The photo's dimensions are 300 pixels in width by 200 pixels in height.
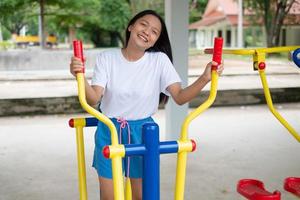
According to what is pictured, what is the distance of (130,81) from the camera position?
1.85m

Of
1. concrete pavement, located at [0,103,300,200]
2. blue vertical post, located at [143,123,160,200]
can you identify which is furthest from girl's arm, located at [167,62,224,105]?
concrete pavement, located at [0,103,300,200]

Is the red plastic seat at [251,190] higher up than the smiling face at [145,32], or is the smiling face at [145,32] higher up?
the smiling face at [145,32]

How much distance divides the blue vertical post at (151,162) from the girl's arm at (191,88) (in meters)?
0.32

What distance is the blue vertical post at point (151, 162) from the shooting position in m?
1.46

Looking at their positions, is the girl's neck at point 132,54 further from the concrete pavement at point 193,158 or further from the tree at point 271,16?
the tree at point 271,16

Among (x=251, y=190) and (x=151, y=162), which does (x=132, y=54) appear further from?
(x=251, y=190)

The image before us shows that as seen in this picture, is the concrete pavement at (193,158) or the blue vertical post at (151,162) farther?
the concrete pavement at (193,158)

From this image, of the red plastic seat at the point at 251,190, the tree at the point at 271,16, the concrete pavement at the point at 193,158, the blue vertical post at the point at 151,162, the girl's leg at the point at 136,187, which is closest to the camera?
the blue vertical post at the point at 151,162

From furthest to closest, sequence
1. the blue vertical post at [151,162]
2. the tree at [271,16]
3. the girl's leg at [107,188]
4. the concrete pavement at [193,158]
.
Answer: the tree at [271,16] < the concrete pavement at [193,158] < the girl's leg at [107,188] < the blue vertical post at [151,162]

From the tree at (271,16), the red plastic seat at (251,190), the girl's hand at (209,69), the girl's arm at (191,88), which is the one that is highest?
the tree at (271,16)

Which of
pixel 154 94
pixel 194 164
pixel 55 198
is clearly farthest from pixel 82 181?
pixel 194 164

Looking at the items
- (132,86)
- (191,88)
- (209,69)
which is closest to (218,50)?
(209,69)

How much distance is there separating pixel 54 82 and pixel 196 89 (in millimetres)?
8003

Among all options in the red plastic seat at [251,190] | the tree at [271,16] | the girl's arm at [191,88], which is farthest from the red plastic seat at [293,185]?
the tree at [271,16]
